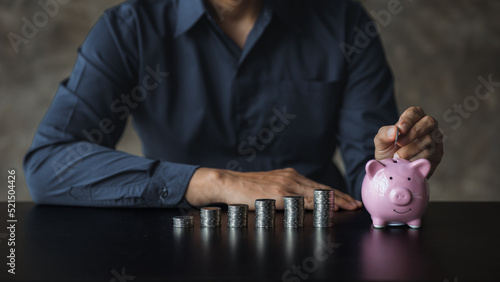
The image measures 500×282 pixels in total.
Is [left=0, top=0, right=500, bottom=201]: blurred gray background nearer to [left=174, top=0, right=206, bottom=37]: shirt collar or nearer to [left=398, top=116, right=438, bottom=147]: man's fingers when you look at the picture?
[left=174, top=0, right=206, bottom=37]: shirt collar

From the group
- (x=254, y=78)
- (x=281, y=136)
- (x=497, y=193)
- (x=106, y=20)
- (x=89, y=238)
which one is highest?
(x=106, y=20)

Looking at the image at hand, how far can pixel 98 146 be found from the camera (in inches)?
58.0

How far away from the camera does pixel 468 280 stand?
2.20ft

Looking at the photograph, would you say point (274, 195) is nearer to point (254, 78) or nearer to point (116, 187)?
point (116, 187)

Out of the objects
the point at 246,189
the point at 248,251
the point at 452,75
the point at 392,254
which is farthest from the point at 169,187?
the point at 452,75

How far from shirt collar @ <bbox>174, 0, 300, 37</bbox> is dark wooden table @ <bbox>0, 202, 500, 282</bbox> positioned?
0.72 m

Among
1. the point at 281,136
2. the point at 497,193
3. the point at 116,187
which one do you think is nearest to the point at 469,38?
the point at 497,193

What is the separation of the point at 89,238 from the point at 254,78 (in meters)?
0.92

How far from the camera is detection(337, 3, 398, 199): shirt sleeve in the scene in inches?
68.7

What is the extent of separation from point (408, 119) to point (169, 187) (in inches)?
21.8

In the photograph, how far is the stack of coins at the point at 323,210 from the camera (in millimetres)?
1026

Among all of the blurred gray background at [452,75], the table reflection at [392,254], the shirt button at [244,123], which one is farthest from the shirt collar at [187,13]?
the blurred gray background at [452,75]

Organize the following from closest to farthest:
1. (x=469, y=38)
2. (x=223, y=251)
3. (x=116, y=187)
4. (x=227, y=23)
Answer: (x=223, y=251) < (x=116, y=187) < (x=227, y=23) < (x=469, y=38)

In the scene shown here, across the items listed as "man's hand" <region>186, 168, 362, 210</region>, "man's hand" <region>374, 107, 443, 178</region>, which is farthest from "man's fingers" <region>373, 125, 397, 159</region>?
"man's hand" <region>186, 168, 362, 210</region>
